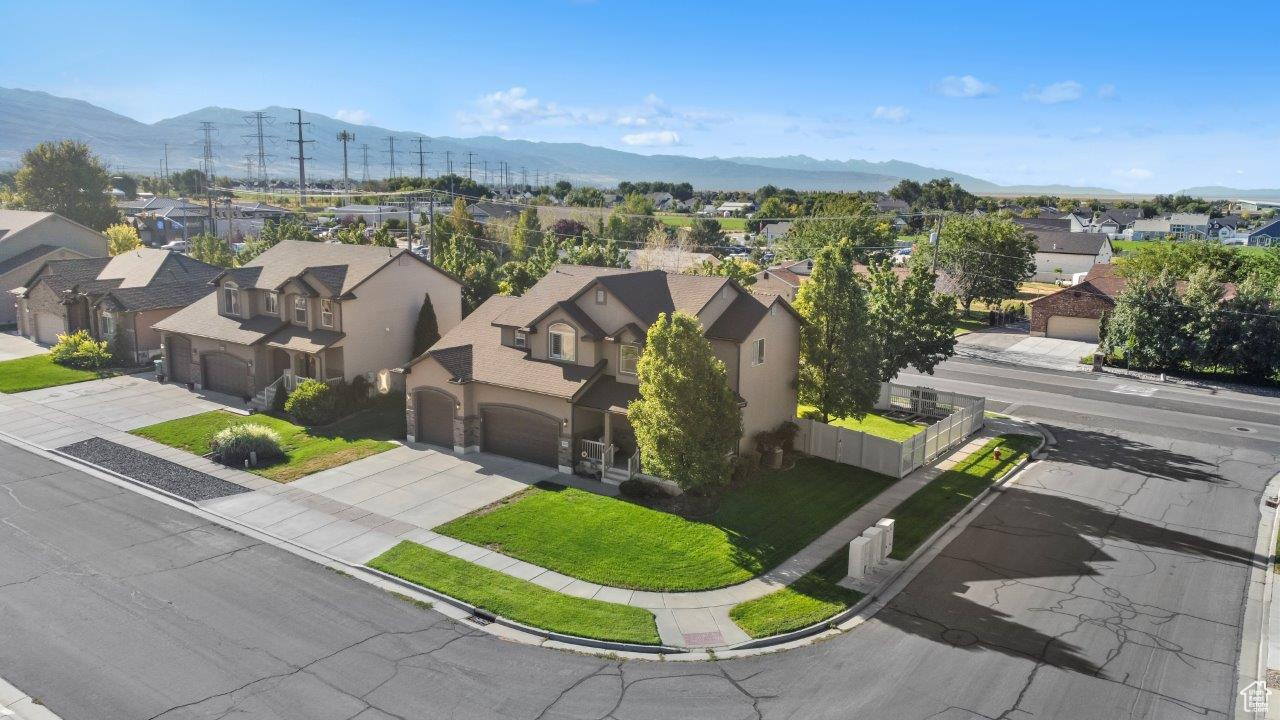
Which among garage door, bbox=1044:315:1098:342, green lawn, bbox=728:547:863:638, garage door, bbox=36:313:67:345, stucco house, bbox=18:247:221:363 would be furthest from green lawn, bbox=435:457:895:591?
garage door, bbox=1044:315:1098:342

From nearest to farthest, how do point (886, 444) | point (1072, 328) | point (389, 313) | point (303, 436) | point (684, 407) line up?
point (684, 407) < point (886, 444) < point (303, 436) < point (389, 313) < point (1072, 328)

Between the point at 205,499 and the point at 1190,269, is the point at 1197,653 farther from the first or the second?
the point at 1190,269

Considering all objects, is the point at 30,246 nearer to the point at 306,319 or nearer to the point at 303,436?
the point at 306,319

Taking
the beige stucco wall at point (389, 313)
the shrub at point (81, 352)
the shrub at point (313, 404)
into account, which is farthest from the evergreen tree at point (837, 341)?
the shrub at point (81, 352)

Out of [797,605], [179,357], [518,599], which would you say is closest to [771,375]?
[797,605]

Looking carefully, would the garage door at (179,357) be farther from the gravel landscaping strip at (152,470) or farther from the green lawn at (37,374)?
the gravel landscaping strip at (152,470)

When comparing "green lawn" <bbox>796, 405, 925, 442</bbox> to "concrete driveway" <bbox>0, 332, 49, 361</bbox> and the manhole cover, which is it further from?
"concrete driveway" <bbox>0, 332, 49, 361</bbox>

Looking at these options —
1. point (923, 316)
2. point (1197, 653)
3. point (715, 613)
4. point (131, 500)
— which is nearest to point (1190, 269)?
point (923, 316)
